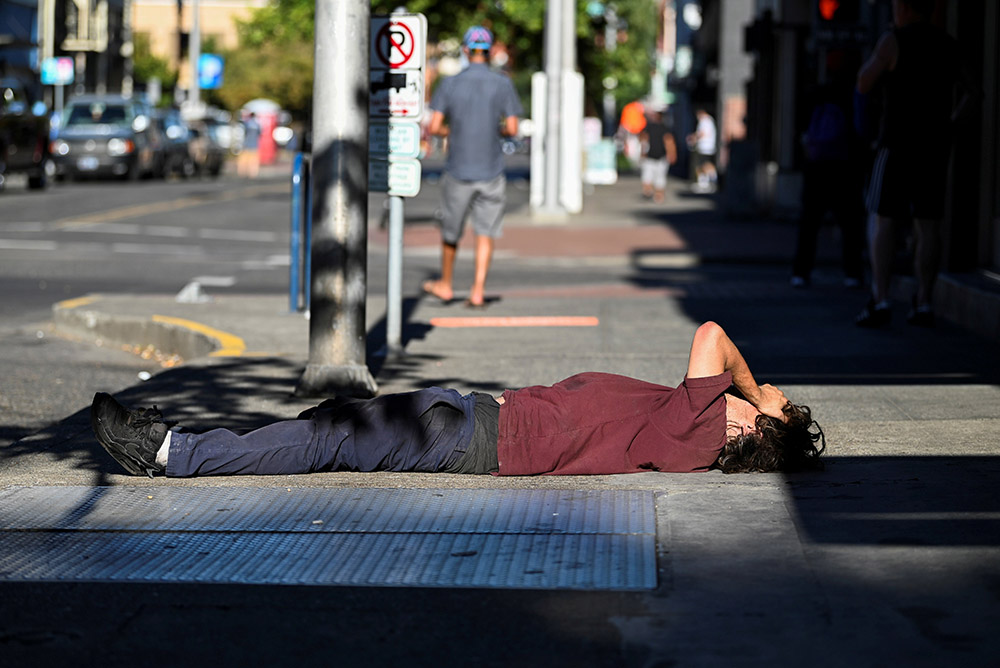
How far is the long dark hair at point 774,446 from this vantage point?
17.3 ft

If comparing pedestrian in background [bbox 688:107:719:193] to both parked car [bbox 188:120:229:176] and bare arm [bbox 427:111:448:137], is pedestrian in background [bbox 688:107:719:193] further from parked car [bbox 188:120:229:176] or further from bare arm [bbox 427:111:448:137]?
bare arm [bbox 427:111:448:137]

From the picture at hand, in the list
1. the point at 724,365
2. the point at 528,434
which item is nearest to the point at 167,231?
the point at 528,434

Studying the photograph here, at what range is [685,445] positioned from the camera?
5.32 meters

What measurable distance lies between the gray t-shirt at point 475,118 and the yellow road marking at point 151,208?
10.4m

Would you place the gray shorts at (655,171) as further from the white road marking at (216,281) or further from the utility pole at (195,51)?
the utility pole at (195,51)

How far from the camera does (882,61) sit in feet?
30.3

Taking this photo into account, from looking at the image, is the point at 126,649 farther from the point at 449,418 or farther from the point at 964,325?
the point at 964,325

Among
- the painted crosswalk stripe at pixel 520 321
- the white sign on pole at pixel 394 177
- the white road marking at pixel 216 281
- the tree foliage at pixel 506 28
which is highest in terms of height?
the tree foliage at pixel 506 28

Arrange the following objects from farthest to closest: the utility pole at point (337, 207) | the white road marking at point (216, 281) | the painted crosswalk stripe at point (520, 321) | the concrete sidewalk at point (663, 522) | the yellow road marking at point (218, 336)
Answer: the white road marking at point (216, 281) < the painted crosswalk stripe at point (520, 321) < the yellow road marking at point (218, 336) < the utility pole at point (337, 207) < the concrete sidewalk at point (663, 522)

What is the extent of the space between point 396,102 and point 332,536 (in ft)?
13.3

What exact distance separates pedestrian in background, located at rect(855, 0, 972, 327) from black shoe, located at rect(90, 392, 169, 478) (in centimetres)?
555

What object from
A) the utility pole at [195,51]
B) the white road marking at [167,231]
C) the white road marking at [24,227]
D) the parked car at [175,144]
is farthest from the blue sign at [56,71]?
the white road marking at [167,231]

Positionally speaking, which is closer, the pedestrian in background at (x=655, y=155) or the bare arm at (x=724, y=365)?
the bare arm at (x=724, y=365)

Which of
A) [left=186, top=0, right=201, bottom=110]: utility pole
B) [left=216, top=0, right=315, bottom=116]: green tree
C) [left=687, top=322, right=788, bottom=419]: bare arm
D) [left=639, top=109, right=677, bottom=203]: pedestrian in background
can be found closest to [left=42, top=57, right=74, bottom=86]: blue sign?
[left=186, top=0, right=201, bottom=110]: utility pole
